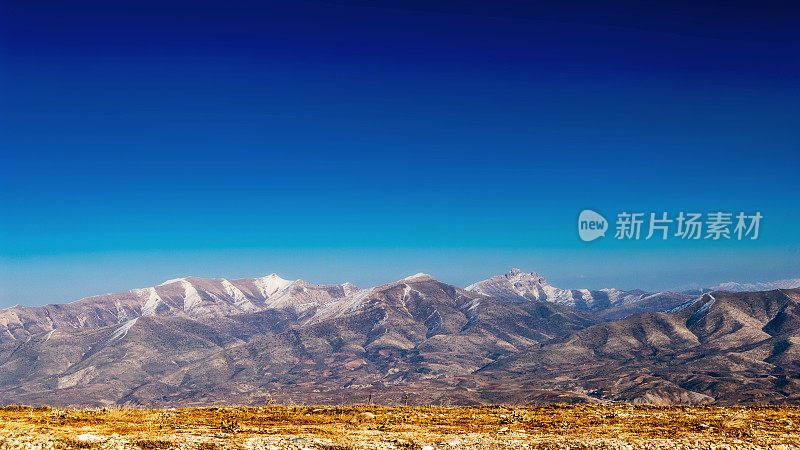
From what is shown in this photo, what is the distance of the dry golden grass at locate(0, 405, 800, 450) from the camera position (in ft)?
119

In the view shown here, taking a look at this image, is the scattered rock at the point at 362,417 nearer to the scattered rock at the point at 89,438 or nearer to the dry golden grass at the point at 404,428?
the dry golden grass at the point at 404,428

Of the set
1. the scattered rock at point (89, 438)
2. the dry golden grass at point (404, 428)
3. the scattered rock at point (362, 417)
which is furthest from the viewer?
the scattered rock at point (362, 417)

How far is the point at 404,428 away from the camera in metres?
42.9

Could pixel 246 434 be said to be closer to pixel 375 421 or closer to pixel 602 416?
pixel 375 421

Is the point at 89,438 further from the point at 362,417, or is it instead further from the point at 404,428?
the point at 404,428

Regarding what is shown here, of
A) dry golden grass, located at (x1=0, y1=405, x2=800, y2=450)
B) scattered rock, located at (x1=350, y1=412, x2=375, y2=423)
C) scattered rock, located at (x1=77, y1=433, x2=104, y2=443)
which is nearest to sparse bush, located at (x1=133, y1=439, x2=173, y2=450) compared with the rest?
dry golden grass, located at (x1=0, y1=405, x2=800, y2=450)

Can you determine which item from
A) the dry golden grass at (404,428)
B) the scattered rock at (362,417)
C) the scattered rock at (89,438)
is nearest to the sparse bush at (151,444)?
the dry golden grass at (404,428)

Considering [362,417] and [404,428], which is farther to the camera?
[362,417]

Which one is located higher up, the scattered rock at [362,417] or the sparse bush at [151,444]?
the sparse bush at [151,444]

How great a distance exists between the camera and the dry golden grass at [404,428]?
119 ft

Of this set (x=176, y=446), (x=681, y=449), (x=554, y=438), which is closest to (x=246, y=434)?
(x=176, y=446)

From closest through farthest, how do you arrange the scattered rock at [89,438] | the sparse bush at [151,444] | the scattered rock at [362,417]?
the sparse bush at [151,444]
the scattered rock at [89,438]
the scattered rock at [362,417]

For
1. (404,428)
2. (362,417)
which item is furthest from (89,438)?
(404,428)

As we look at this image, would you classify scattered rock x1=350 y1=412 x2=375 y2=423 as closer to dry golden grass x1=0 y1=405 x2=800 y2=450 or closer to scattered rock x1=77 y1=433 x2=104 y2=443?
dry golden grass x1=0 y1=405 x2=800 y2=450
